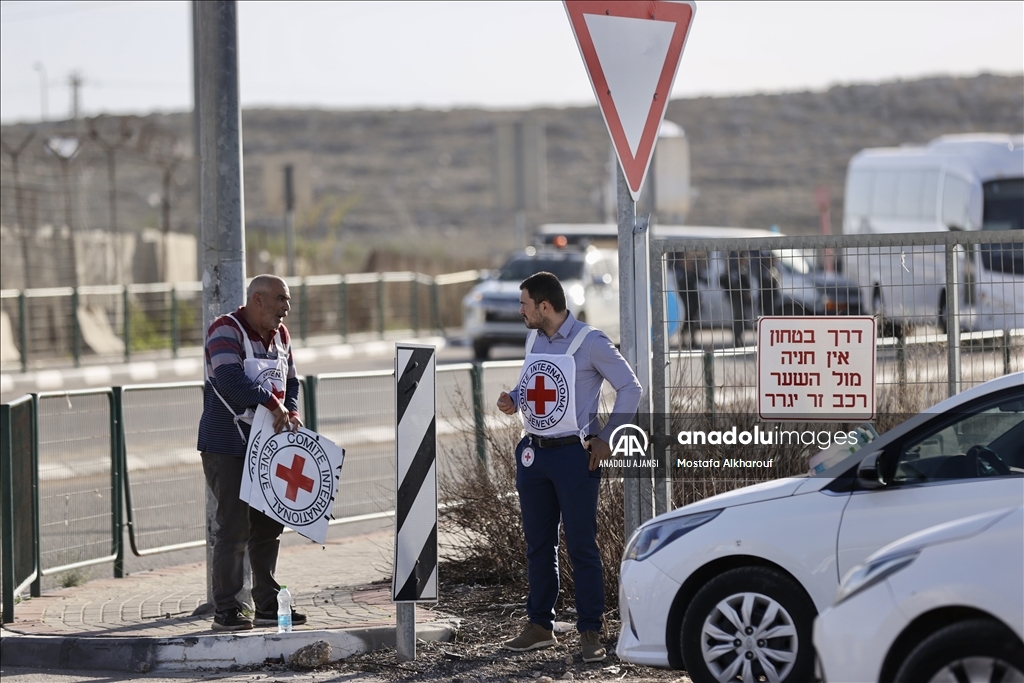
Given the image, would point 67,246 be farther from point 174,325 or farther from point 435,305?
point 435,305

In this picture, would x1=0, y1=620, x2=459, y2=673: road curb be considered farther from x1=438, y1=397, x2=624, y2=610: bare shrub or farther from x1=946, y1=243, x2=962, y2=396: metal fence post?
x1=946, y1=243, x2=962, y2=396: metal fence post

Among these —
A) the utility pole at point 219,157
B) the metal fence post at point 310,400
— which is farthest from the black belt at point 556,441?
the metal fence post at point 310,400

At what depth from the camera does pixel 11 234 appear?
960 inches

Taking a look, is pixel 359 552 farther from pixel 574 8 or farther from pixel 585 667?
pixel 574 8

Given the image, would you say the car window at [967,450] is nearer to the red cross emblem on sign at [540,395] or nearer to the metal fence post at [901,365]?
the metal fence post at [901,365]

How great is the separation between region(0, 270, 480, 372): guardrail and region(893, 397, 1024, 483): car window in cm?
1855

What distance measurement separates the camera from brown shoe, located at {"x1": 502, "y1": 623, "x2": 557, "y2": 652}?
6.71m

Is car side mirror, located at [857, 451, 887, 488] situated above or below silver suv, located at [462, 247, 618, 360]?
below

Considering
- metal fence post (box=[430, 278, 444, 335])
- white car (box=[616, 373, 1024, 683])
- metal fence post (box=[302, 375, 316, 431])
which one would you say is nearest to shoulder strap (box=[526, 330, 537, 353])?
white car (box=[616, 373, 1024, 683])

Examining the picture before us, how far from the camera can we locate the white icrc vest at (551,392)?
6.43 metres

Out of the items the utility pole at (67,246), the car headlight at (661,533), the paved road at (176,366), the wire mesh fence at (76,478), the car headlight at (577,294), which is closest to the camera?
the car headlight at (661,533)

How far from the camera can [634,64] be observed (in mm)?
6398

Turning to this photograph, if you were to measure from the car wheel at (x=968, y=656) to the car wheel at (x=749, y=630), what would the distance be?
122 centimetres

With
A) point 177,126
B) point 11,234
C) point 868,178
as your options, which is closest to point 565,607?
point 11,234
